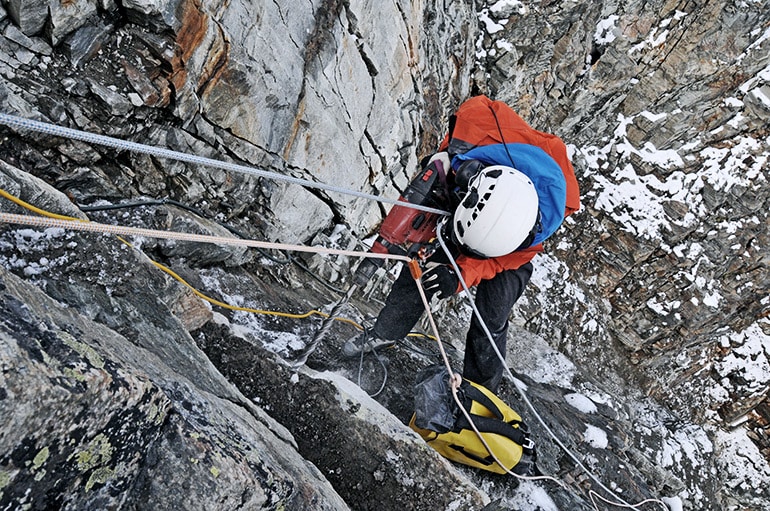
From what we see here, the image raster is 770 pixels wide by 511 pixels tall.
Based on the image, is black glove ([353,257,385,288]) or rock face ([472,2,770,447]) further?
rock face ([472,2,770,447])

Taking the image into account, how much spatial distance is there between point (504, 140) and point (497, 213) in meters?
0.90

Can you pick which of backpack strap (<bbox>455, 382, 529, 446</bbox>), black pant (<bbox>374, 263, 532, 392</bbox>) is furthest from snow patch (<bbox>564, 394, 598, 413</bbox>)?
backpack strap (<bbox>455, 382, 529, 446</bbox>)

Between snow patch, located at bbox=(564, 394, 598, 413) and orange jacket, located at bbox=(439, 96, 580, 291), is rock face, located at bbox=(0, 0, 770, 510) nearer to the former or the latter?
snow patch, located at bbox=(564, 394, 598, 413)

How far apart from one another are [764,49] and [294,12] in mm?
11162

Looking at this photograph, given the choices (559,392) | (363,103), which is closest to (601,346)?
(559,392)

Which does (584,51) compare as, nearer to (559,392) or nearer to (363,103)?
(363,103)

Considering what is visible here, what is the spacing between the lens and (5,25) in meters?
3.09

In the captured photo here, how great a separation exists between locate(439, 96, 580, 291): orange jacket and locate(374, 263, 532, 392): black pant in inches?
6.9

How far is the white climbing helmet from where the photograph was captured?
130 inches

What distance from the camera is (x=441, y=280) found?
3.69 metres

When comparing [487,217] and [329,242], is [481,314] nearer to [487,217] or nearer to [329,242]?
[487,217]

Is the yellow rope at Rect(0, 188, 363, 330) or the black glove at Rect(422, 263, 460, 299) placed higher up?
the black glove at Rect(422, 263, 460, 299)

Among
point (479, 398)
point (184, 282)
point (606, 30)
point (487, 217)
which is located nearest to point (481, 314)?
point (479, 398)

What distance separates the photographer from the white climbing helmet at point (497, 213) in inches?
130
